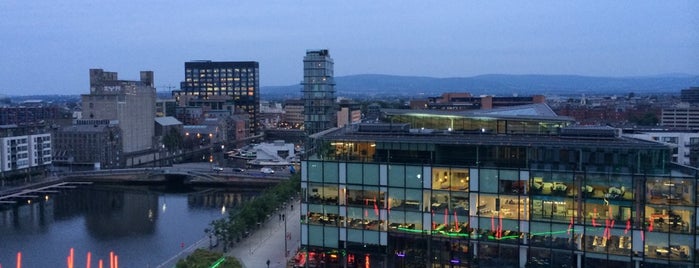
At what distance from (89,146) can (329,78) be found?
2808 centimetres

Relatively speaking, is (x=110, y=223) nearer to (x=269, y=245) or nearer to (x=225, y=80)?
(x=269, y=245)

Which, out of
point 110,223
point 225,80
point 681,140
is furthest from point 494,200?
point 225,80

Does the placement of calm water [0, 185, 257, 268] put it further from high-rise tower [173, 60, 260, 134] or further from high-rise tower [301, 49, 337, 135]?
high-rise tower [173, 60, 260, 134]

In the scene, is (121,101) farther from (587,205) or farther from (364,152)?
(587,205)

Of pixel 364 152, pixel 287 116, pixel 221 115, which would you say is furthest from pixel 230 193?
pixel 287 116

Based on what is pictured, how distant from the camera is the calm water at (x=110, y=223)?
31.5 meters

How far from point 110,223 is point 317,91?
1950cm

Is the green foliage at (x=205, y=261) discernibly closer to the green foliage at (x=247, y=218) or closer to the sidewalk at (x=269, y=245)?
the sidewalk at (x=269, y=245)

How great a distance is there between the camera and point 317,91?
52281 mm

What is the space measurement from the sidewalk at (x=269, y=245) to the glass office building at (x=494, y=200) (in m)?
2.62

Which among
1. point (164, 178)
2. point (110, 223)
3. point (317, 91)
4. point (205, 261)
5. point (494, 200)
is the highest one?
point (317, 91)

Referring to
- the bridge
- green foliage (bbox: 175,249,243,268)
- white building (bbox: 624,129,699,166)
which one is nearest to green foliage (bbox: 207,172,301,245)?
green foliage (bbox: 175,249,243,268)

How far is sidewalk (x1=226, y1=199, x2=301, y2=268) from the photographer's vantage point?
25856 millimetres

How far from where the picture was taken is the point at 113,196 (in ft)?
167
